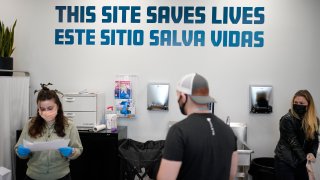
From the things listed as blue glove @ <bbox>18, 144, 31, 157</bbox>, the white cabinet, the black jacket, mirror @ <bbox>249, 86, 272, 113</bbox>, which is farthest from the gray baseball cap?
mirror @ <bbox>249, 86, 272, 113</bbox>

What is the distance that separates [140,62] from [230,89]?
1131 mm

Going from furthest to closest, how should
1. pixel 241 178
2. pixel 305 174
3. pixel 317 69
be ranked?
pixel 317 69, pixel 241 178, pixel 305 174

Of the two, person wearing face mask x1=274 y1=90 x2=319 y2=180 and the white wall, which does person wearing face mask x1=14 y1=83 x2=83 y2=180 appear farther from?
person wearing face mask x1=274 y1=90 x2=319 y2=180

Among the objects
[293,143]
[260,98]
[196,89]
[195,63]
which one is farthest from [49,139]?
[260,98]

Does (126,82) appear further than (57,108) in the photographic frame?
Yes

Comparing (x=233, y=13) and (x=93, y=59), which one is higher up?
(x=233, y=13)

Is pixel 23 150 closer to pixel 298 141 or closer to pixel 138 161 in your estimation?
pixel 138 161

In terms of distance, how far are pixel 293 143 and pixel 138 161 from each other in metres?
1.50

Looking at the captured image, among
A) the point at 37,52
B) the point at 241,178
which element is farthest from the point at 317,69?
the point at 37,52

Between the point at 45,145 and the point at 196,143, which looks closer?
the point at 196,143

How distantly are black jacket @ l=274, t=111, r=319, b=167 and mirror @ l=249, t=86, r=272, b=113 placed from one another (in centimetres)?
67

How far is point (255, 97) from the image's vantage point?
404 cm

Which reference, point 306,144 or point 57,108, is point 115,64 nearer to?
point 57,108

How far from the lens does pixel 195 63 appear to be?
409 centimetres
